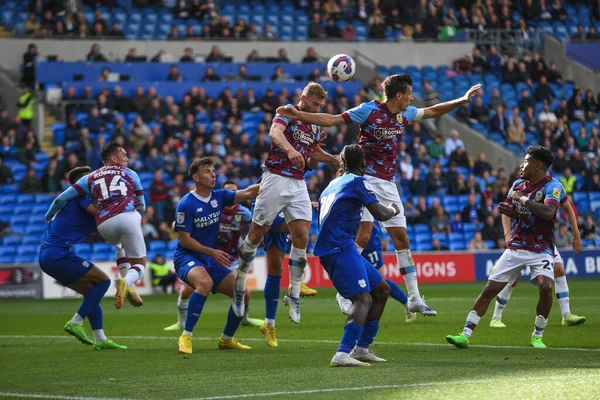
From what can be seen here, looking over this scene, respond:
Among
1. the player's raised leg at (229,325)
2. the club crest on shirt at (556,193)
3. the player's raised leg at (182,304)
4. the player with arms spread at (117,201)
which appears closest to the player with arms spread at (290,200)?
the player's raised leg at (229,325)

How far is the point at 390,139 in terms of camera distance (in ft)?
40.0

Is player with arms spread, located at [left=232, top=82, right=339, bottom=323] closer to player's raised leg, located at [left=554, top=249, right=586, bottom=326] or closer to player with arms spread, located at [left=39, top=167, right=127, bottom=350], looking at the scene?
player with arms spread, located at [left=39, top=167, right=127, bottom=350]

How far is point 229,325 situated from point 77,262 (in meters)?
2.20

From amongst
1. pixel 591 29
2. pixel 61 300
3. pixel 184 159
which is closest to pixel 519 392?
pixel 61 300

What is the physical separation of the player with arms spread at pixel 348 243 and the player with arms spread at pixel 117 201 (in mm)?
3503

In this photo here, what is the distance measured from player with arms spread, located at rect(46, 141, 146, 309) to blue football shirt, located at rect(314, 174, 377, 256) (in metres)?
3.47

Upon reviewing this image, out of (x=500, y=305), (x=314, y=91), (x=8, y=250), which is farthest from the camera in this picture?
(x=8, y=250)

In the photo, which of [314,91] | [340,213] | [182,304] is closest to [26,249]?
[182,304]

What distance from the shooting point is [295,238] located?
477 inches

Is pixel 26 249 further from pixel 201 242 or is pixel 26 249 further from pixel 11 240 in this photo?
pixel 201 242

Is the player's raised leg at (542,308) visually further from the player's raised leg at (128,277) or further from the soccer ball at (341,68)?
the player's raised leg at (128,277)

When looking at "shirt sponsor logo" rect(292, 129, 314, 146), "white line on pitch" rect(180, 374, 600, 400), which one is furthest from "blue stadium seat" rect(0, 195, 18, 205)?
"white line on pitch" rect(180, 374, 600, 400)

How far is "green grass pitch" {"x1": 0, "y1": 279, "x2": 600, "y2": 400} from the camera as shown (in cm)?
806

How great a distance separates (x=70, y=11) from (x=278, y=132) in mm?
24143
